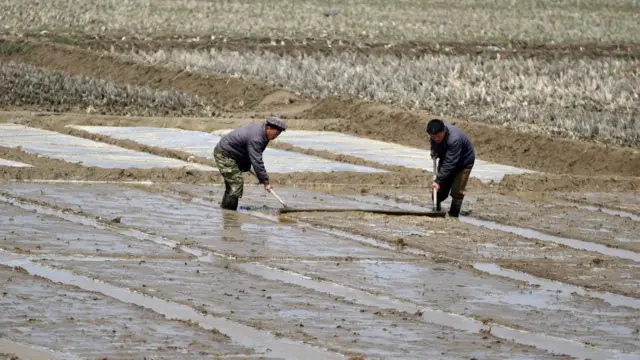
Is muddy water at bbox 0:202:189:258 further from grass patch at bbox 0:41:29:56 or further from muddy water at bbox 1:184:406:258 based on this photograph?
grass patch at bbox 0:41:29:56

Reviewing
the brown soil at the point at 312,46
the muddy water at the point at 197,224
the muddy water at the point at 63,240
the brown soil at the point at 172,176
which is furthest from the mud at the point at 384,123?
the muddy water at the point at 63,240

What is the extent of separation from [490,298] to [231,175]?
4622 millimetres

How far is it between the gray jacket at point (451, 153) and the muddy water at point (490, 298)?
276 centimetres

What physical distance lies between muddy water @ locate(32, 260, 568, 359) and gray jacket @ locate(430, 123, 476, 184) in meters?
3.69

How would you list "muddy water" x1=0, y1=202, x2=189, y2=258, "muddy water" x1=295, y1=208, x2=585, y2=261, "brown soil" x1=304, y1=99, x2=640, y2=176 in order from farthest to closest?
1. "brown soil" x1=304, y1=99, x2=640, y2=176
2. "muddy water" x1=295, y1=208, x2=585, y2=261
3. "muddy water" x1=0, y1=202, x2=189, y2=258

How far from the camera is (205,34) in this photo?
118 feet

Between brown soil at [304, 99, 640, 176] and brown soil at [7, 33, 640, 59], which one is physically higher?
brown soil at [7, 33, 640, 59]

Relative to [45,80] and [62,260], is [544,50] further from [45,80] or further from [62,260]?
[62,260]

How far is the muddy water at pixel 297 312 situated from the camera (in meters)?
8.89

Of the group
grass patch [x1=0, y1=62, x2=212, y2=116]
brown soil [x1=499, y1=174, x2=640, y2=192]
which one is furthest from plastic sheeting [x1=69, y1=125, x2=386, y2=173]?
grass patch [x1=0, y1=62, x2=212, y2=116]

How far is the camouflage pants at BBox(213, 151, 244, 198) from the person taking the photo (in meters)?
14.6

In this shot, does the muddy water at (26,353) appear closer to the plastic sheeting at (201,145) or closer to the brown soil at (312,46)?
the plastic sheeting at (201,145)

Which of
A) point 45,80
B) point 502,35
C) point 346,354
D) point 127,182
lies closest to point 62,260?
point 346,354

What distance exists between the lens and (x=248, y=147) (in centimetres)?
1445
